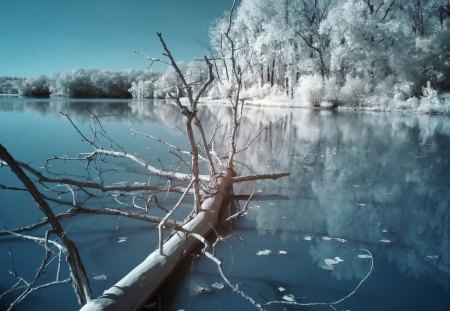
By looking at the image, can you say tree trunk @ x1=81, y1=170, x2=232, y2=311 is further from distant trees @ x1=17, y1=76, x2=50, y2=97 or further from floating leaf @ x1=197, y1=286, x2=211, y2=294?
distant trees @ x1=17, y1=76, x2=50, y2=97

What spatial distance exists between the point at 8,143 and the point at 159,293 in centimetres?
1124

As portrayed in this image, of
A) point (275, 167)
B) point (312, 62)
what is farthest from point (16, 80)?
point (275, 167)

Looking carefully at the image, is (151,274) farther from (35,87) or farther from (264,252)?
(35,87)

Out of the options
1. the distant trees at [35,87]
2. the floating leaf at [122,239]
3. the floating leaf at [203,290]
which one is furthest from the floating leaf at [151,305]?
the distant trees at [35,87]

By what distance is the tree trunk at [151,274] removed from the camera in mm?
2973

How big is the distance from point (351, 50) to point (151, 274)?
34166 mm

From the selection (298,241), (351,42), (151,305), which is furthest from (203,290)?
(351,42)

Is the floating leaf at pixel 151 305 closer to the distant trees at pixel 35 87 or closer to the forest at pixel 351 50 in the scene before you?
the forest at pixel 351 50

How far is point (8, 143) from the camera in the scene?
40.5 feet

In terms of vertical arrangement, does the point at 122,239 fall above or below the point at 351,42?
below

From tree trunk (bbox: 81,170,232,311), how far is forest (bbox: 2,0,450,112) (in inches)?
800

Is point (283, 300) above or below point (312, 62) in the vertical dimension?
below

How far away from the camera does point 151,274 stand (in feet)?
11.5

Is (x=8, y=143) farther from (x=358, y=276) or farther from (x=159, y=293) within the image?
(x=358, y=276)
